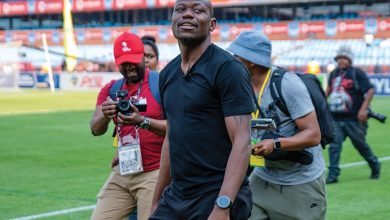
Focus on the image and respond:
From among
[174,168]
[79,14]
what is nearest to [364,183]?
[174,168]

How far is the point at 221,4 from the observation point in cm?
6341

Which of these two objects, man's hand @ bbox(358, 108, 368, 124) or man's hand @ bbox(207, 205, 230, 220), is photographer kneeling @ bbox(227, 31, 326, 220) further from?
man's hand @ bbox(358, 108, 368, 124)

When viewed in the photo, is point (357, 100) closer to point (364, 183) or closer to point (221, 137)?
point (364, 183)

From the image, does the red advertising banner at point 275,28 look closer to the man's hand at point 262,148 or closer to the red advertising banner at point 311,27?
the red advertising banner at point 311,27

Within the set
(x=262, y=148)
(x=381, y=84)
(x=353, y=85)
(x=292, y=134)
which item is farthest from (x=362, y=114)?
(x=381, y=84)

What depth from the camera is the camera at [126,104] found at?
5027 millimetres

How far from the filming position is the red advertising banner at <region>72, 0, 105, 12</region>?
7050 centimetres

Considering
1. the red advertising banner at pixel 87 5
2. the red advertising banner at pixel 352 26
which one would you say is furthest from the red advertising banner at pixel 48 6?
the red advertising banner at pixel 352 26

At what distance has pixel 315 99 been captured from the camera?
5.40 metres

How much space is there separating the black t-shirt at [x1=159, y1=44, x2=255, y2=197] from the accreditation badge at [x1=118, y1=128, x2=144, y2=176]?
1.66 metres

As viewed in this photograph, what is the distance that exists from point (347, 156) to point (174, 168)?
1113 cm

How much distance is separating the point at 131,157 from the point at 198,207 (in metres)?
1.80

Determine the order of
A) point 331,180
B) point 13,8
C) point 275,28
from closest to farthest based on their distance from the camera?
1. point 331,180
2. point 275,28
3. point 13,8

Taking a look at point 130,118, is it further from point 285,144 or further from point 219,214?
point 219,214
